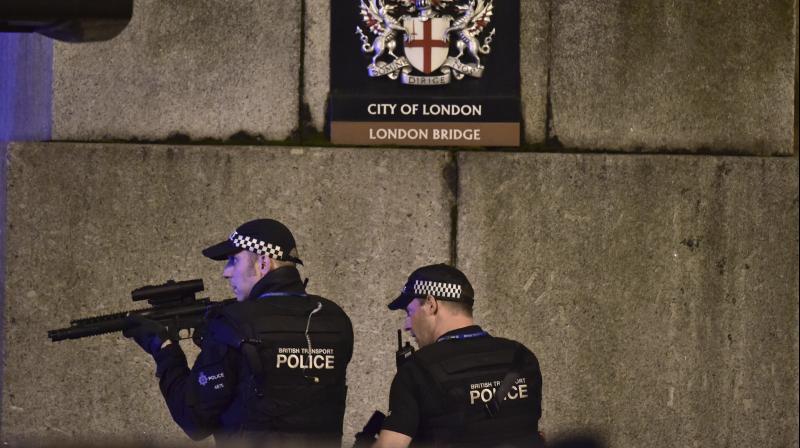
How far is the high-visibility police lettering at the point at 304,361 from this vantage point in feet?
18.7

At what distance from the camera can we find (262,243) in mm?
6074

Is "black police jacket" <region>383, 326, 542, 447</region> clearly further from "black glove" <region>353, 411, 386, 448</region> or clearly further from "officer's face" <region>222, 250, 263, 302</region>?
"officer's face" <region>222, 250, 263, 302</region>

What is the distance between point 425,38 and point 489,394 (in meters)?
2.94

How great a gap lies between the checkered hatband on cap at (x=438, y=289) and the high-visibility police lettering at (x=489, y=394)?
494 mm

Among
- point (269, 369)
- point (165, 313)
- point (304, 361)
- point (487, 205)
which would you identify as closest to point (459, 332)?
point (304, 361)

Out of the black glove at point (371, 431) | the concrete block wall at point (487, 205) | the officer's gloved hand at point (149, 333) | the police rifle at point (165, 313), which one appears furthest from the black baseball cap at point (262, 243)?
the concrete block wall at point (487, 205)

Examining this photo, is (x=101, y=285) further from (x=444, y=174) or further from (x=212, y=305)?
(x=444, y=174)

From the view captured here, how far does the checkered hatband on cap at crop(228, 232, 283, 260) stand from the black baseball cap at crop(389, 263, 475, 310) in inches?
23.5

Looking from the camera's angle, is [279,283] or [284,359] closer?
[284,359]

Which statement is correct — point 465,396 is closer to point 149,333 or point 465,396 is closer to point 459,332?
point 459,332

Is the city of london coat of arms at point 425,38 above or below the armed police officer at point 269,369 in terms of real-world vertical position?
above

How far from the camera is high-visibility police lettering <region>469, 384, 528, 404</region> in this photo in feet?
17.6

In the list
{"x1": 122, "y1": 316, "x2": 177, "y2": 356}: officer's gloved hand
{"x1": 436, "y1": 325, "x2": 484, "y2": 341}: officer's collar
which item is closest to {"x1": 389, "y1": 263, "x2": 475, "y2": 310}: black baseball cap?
{"x1": 436, "y1": 325, "x2": 484, "y2": 341}: officer's collar

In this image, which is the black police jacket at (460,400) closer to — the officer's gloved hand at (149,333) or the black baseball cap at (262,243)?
the black baseball cap at (262,243)
